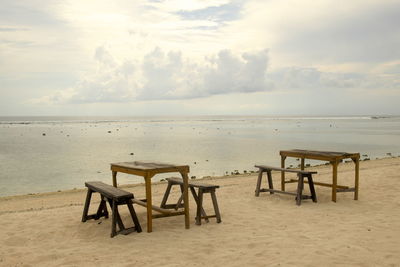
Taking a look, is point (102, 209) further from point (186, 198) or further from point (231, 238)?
point (231, 238)

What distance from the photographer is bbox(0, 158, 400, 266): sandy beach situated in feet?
19.2

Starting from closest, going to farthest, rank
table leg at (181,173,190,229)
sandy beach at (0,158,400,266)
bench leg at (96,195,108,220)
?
sandy beach at (0,158,400,266) → table leg at (181,173,190,229) → bench leg at (96,195,108,220)

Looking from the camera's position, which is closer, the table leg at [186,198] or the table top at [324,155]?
the table leg at [186,198]

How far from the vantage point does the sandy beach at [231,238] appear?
19.2 ft

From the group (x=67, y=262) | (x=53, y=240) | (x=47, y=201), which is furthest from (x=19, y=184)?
(x=67, y=262)

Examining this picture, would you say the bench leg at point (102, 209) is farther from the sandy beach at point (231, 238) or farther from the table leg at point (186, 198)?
the table leg at point (186, 198)

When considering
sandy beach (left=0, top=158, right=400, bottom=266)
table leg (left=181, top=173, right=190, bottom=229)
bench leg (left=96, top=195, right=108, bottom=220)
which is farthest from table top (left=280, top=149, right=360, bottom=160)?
bench leg (left=96, top=195, right=108, bottom=220)

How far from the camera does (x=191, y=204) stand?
10.2m

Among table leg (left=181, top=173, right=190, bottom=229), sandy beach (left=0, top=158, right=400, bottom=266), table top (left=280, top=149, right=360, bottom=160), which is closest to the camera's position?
sandy beach (left=0, top=158, right=400, bottom=266)

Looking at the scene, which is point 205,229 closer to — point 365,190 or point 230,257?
point 230,257

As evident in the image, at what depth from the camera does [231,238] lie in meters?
6.96

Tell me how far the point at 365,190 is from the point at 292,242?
21.0 feet

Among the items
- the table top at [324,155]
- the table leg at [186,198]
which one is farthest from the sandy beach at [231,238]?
the table top at [324,155]

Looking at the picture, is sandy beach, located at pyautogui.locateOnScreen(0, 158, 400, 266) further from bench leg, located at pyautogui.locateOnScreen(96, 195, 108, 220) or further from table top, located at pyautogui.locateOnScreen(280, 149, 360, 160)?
table top, located at pyautogui.locateOnScreen(280, 149, 360, 160)
